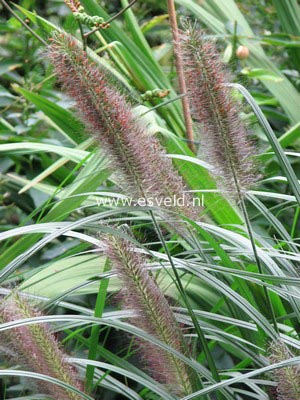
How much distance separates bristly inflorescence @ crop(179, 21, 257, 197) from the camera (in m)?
1.08

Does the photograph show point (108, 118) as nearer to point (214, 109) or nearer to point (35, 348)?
point (214, 109)

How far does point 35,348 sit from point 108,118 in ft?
1.13

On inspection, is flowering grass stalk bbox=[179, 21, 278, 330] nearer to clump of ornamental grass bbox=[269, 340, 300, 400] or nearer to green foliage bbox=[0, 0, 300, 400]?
green foliage bbox=[0, 0, 300, 400]

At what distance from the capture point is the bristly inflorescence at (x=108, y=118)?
104 centimetres

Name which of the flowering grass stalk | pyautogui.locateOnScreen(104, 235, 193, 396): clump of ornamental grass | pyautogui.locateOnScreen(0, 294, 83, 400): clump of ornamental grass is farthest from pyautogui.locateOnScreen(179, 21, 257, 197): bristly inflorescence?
pyautogui.locateOnScreen(0, 294, 83, 400): clump of ornamental grass

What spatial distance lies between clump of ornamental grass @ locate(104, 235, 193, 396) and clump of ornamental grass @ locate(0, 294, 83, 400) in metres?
0.13

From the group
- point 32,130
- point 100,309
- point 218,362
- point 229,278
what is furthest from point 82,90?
point 32,130

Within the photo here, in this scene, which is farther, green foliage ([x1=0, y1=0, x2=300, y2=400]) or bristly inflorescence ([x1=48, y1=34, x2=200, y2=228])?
green foliage ([x1=0, y1=0, x2=300, y2=400])

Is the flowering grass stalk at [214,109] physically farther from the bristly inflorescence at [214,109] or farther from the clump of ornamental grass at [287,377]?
the clump of ornamental grass at [287,377]

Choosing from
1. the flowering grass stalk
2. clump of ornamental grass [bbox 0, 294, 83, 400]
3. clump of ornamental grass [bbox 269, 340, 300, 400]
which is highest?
the flowering grass stalk

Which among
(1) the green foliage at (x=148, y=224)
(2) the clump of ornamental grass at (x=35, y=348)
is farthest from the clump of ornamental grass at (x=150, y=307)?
(2) the clump of ornamental grass at (x=35, y=348)

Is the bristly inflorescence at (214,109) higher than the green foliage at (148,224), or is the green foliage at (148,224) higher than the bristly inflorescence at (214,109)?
the bristly inflorescence at (214,109)

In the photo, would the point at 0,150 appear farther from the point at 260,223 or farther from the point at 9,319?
the point at 9,319

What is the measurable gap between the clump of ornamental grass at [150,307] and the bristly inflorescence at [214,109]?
19 centimetres
